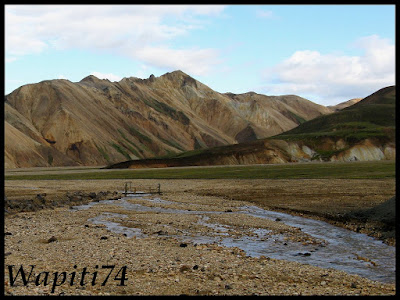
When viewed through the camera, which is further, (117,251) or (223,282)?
(117,251)

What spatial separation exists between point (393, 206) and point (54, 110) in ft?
545

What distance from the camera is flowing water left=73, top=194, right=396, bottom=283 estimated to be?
15.8 metres

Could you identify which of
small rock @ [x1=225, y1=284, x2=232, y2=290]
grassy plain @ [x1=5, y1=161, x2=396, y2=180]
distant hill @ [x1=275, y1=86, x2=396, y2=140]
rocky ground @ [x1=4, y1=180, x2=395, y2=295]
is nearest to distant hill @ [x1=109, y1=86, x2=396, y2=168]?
distant hill @ [x1=275, y1=86, x2=396, y2=140]

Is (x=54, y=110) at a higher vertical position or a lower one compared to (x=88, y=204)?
higher

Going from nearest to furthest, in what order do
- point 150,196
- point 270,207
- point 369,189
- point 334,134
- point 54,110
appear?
1. point 270,207
2. point 369,189
3. point 150,196
4. point 334,134
5. point 54,110

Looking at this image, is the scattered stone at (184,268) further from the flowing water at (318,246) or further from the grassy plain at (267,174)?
the grassy plain at (267,174)

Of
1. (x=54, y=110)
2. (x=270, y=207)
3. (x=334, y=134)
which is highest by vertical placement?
(x=54, y=110)

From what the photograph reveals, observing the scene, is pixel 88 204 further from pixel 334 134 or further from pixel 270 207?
pixel 334 134

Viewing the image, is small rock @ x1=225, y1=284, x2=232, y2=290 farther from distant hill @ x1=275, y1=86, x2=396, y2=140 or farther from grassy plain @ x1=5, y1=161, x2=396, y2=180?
distant hill @ x1=275, y1=86, x2=396, y2=140

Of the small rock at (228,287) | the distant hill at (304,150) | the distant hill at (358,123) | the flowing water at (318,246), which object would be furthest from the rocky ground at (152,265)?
the distant hill at (358,123)

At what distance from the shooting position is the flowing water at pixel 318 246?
15758mm

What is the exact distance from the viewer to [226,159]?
124000 mm

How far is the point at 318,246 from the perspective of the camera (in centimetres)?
1938

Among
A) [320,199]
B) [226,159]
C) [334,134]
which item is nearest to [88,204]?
[320,199]
